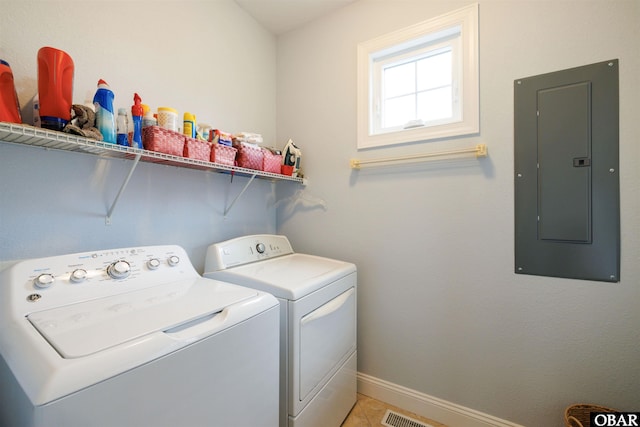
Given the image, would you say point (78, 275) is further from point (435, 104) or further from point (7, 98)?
point (435, 104)

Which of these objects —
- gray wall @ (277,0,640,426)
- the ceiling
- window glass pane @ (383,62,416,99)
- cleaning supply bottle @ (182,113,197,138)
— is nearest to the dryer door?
gray wall @ (277,0,640,426)

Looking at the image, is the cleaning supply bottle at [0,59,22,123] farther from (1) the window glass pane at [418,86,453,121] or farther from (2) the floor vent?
(2) the floor vent

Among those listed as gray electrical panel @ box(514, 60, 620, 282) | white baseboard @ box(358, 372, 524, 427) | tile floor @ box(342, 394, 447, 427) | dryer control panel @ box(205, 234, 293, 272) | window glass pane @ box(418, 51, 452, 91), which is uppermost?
window glass pane @ box(418, 51, 452, 91)

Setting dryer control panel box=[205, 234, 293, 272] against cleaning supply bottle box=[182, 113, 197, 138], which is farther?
dryer control panel box=[205, 234, 293, 272]

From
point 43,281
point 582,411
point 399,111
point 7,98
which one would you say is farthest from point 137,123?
point 582,411

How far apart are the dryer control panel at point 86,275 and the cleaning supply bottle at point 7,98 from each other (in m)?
0.47

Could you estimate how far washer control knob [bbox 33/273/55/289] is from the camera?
84 cm

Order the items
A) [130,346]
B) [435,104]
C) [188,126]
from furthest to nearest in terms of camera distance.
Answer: [435,104]
[188,126]
[130,346]

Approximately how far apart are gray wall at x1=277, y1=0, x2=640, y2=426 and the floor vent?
7.0 inches

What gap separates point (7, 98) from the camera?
0.82 meters

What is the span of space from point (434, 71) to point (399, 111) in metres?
0.31

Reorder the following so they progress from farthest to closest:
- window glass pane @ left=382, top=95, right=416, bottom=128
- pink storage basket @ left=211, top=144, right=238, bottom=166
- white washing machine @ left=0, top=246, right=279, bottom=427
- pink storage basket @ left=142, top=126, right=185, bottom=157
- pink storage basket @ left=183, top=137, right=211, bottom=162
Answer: window glass pane @ left=382, top=95, right=416, bottom=128, pink storage basket @ left=211, top=144, right=238, bottom=166, pink storage basket @ left=183, top=137, right=211, bottom=162, pink storage basket @ left=142, top=126, right=185, bottom=157, white washing machine @ left=0, top=246, right=279, bottom=427

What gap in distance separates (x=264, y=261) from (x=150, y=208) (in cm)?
68

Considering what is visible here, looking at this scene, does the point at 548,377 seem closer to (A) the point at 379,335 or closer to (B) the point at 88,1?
(A) the point at 379,335
